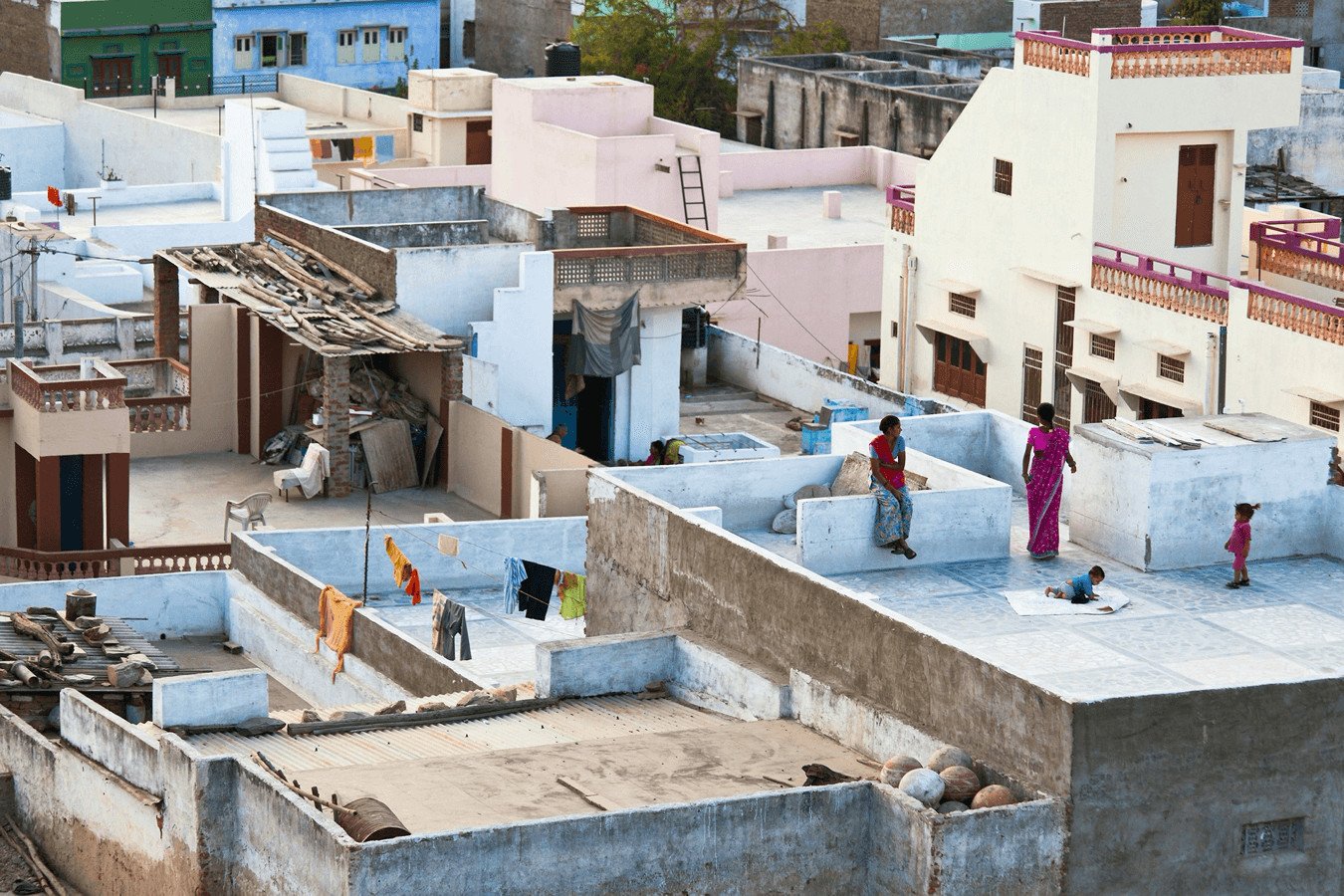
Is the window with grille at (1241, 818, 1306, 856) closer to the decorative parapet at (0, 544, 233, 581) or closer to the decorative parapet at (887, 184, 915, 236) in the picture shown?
the decorative parapet at (0, 544, 233, 581)

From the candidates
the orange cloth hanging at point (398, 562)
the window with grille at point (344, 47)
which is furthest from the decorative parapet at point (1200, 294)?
the window with grille at point (344, 47)

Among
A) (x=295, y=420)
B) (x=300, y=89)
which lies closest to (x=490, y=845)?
(x=295, y=420)

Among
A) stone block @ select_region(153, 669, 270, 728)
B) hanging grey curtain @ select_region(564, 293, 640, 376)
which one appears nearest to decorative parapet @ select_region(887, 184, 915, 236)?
hanging grey curtain @ select_region(564, 293, 640, 376)

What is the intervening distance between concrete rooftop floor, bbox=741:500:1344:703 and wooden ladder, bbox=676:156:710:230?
28346mm

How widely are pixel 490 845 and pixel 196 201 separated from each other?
4283 centimetres

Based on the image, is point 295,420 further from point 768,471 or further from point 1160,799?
point 1160,799

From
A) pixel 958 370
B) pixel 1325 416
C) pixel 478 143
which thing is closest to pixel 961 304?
pixel 958 370

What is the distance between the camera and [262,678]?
2562cm

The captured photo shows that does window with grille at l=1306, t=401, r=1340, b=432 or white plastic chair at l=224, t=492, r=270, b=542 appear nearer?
white plastic chair at l=224, t=492, r=270, b=542

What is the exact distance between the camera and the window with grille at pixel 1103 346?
43.2 metres

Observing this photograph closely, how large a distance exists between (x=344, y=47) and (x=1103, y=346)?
149 feet

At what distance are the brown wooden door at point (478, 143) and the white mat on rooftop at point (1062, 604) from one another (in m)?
43.0

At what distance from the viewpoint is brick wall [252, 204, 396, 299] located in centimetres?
4144

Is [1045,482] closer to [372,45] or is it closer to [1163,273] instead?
[1163,273]
